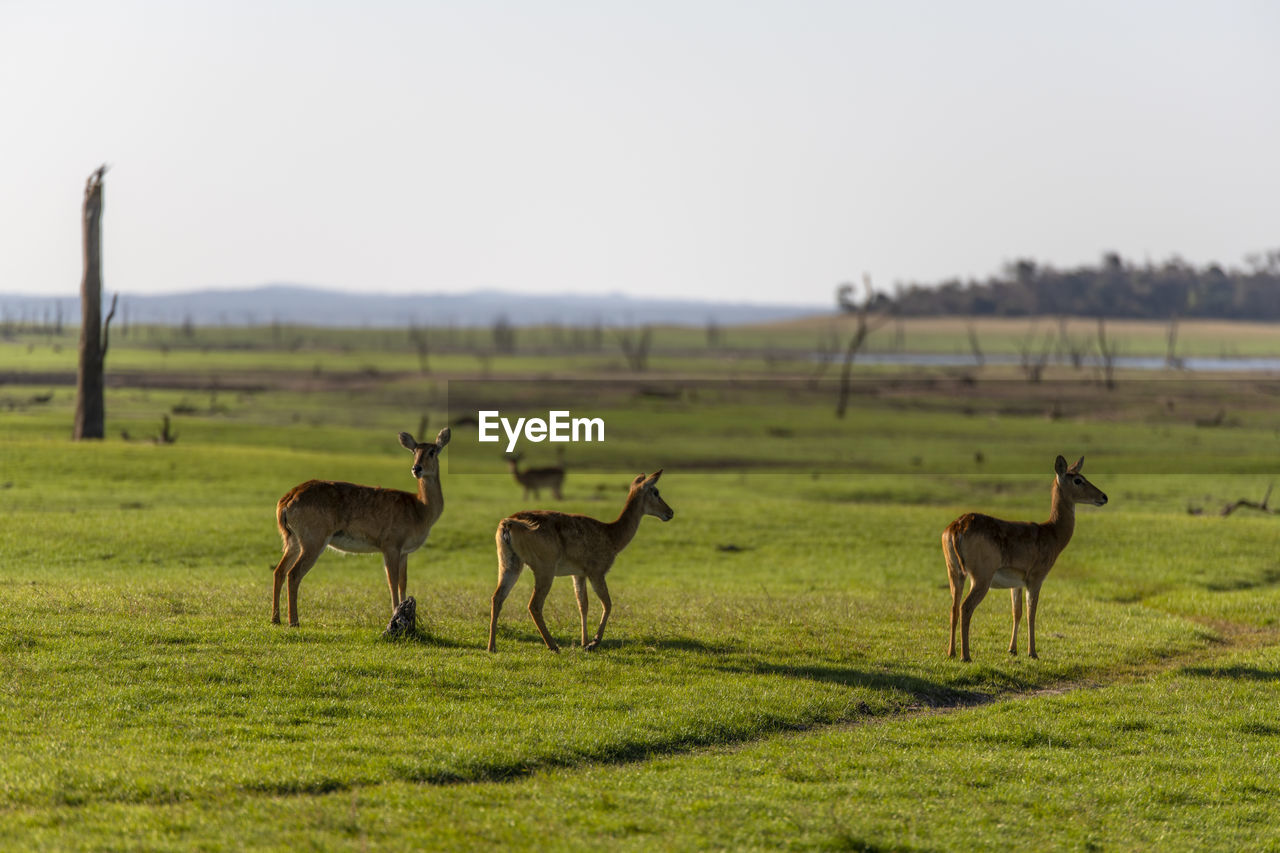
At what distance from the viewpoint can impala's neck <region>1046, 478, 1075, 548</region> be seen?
18094mm

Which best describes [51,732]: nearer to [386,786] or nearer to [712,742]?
[386,786]

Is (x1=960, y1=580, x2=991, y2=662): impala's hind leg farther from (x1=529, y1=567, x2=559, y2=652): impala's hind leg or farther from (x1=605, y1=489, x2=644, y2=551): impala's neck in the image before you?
(x1=529, y1=567, x2=559, y2=652): impala's hind leg

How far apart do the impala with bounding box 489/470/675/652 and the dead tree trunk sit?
35520 mm

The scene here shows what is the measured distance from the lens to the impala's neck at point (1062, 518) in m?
18.1

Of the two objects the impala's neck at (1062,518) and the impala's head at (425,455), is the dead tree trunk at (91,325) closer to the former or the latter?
the impala's head at (425,455)

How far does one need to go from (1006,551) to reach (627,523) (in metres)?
5.09

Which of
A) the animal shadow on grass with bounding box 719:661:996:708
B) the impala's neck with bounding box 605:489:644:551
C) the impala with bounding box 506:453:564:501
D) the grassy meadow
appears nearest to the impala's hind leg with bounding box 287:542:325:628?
the grassy meadow

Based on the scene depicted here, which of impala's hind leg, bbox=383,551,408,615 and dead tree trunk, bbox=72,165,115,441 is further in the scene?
dead tree trunk, bbox=72,165,115,441

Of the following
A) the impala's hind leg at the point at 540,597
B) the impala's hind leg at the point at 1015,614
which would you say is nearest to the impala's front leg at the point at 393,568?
the impala's hind leg at the point at 540,597

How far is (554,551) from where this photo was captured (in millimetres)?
16297

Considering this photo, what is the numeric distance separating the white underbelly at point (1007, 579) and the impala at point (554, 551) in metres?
4.54

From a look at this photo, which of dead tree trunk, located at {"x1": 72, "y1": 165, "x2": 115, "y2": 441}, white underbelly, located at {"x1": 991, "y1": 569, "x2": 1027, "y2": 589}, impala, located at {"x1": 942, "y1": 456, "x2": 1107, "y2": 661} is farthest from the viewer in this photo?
dead tree trunk, located at {"x1": 72, "y1": 165, "x2": 115, "y2": 441}

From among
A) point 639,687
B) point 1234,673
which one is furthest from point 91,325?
point 1234,673

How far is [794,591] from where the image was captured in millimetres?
24359
